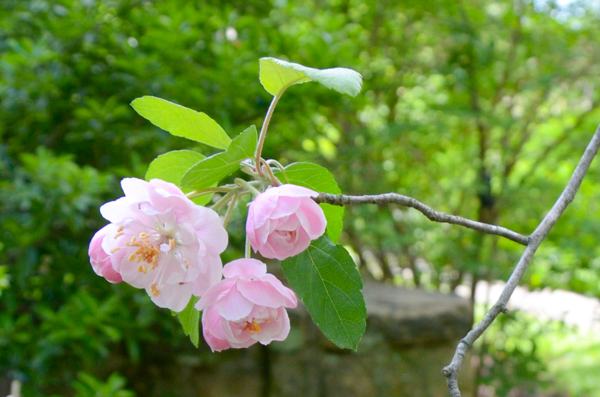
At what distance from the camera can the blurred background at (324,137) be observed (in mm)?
2197

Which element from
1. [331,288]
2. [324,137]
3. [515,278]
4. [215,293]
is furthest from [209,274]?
[324,137]

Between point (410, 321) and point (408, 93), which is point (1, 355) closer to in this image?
point (410, 321)

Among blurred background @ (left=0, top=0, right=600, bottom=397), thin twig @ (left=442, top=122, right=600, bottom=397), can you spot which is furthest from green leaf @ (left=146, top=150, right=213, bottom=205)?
blurred background @ (left=0, top=0, right=600, bottom=397)

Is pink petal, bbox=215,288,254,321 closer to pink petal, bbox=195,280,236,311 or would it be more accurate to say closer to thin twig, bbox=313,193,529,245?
pink petal, bbox=195,280,236,311

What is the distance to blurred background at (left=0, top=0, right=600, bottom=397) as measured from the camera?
2.20m

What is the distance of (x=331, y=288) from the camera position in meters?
0.64

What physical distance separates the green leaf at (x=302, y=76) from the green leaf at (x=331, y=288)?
18 centimetres

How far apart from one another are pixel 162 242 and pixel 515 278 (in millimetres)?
412

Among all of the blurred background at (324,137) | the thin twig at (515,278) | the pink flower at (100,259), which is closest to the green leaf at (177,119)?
the pink flower at (100,259)

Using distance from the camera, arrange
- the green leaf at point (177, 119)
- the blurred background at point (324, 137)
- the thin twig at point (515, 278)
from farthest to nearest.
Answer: the blurred background at point (324, 137)
the green leaf at point (177, 119)
the thin twig at point (515, 278)

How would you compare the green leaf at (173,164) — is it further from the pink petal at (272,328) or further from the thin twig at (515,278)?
the thin twig at (515,278)

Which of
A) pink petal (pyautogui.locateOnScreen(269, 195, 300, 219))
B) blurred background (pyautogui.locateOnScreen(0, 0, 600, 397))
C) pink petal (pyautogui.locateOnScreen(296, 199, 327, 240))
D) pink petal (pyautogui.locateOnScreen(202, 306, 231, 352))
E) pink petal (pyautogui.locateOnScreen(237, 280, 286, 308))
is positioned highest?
pink petal (pyautogui.locateOnScreen(269, 195, 300, 219))

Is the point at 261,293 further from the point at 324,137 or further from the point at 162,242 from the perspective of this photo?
the point at 324,137

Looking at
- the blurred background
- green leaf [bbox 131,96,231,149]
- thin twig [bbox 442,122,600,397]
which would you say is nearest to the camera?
thin twig [bbox 442,122,600,397]
